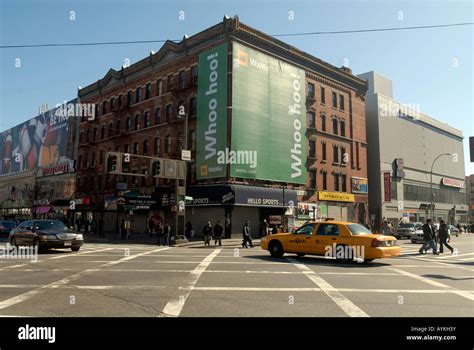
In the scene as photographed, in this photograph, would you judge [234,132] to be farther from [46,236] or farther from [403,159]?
[403,159]

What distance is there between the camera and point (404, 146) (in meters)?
54.7

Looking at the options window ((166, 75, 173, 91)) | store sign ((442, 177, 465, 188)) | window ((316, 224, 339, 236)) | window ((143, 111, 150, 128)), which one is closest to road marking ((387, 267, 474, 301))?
window ((316, 224, 339, 236))

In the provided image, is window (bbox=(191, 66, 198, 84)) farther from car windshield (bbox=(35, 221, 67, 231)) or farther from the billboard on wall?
the billboard on wall

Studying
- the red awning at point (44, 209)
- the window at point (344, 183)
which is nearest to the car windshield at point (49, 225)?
→ the window at point (344, 183)

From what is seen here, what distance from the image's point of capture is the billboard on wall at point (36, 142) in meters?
57.8

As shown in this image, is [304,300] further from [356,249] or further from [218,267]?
[356,249]

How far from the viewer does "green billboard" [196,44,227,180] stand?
32906 millimetres

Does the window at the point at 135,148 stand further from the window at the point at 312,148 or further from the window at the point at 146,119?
the window at the point at 312,148

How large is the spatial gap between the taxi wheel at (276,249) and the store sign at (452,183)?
2305 inches

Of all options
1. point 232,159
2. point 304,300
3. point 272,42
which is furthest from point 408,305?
point 272,42

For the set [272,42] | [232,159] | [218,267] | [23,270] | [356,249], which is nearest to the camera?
[23,270]

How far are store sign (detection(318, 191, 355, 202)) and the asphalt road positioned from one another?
25930mm

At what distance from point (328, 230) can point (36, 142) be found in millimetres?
63323
